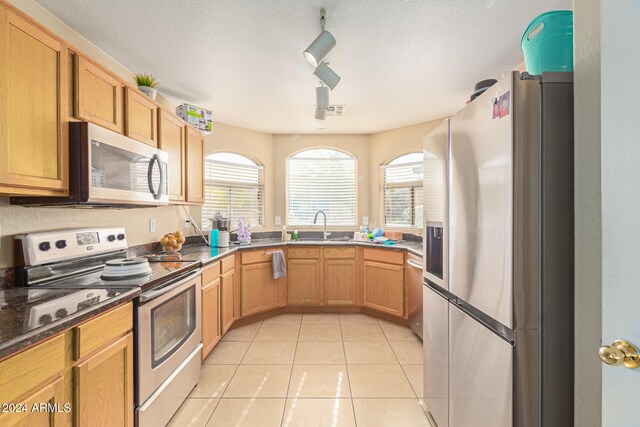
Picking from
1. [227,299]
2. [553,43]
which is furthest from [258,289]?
[553,43]

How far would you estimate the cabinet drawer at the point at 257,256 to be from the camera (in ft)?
10.6

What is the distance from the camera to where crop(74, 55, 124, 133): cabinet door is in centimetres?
150

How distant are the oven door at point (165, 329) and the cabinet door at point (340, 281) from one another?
1783 mm

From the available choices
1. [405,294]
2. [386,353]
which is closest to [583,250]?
[386,353]

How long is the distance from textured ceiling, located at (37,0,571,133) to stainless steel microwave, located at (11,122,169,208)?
772 mm

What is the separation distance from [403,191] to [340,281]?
1.56m

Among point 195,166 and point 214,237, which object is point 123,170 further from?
point 214,237

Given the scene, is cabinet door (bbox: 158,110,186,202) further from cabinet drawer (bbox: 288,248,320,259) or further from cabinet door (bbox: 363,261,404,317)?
cabinet door (bbox: 363,261,404,317)

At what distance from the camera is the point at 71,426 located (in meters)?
1.06

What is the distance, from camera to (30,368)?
35.1 inches

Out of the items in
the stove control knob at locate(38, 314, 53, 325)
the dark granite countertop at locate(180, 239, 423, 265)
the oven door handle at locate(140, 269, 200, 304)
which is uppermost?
the stove control knob at locate(38, 314, 53, 325)

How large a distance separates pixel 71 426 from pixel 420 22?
2.66 m

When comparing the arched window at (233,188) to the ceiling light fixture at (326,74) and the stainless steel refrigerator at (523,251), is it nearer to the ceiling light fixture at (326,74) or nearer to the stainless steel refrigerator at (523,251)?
the ceiling light fixture at (326,74)

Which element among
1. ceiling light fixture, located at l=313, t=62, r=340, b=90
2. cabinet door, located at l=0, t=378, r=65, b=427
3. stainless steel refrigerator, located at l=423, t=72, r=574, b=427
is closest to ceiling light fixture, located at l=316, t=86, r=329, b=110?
ceiling light fixture, located at l=313, t=62, r=340, b=90
